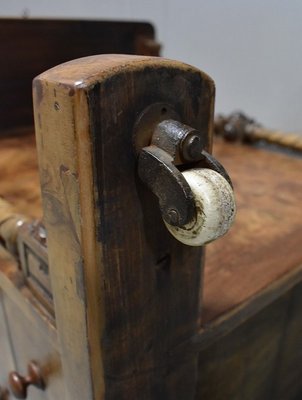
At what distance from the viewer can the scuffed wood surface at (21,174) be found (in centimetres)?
79

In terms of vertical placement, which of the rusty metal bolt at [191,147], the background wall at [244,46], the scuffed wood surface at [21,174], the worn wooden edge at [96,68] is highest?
the worn wooden edge at [96,68]

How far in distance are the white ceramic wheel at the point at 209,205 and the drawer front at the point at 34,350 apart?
262 mm

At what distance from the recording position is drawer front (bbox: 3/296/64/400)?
497 millimetres

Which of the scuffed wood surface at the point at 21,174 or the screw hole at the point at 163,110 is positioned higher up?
the screw hole at the point at 163,110

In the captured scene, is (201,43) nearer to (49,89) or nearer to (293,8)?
(293,8)

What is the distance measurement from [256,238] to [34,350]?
38 cm

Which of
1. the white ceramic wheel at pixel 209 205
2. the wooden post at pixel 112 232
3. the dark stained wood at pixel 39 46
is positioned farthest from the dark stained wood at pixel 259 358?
the dark stained wood at pixel 39 46

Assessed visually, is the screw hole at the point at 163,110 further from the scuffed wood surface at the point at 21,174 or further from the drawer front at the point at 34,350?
the scuffed wood surface at the point at 21,174

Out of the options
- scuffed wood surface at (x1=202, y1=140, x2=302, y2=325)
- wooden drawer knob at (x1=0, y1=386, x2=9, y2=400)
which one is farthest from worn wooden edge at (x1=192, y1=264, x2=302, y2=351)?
wooden drawer knob at (x1=0, y1=386, x2=9, y2=400)

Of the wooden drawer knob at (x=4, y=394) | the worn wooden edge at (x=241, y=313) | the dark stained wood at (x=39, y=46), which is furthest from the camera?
the dark stained wood at (x=39, y=46)

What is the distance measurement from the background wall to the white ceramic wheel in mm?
1111

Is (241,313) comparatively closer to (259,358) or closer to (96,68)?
(259,358)

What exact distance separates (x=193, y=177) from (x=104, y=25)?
116cm

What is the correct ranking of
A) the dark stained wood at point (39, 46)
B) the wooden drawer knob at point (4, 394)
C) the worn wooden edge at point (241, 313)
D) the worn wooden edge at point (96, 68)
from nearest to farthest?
1. the worn wooden edge at point (96, 68)
2. the worn wooden edge at point (241, 313)
3. the wooden drawer knob at point (4, 394)
4. the dark stained wood at point (39, 46)
